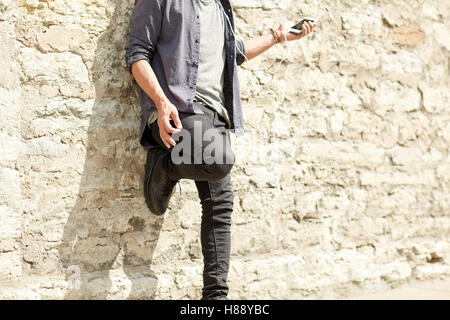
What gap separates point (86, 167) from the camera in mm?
2803

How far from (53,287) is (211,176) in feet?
3.00

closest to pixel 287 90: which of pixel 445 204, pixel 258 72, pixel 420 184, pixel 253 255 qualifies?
pixel 258 72

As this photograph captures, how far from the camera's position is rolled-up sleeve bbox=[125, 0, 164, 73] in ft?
8.68

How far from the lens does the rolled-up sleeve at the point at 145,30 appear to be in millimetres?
2645

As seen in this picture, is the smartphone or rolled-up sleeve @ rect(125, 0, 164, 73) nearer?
rolled-up sleeve @ rect(125, 0, 164, 73)

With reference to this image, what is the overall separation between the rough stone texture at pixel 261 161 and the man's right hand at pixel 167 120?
0.40m

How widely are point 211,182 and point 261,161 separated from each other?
0.67 meters

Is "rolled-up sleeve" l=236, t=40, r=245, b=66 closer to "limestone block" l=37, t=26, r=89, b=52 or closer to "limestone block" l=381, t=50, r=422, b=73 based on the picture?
"limestone block" l=37, t=26, r=89, b=52

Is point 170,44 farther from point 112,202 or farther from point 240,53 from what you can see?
point 112,202

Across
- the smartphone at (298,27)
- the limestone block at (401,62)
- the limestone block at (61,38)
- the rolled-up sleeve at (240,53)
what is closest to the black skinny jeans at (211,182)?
the rolled-up sleeve at (240,53)

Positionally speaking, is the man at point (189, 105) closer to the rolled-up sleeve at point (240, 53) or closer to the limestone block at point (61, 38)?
the rolled-up sleeve at point (240, 53)

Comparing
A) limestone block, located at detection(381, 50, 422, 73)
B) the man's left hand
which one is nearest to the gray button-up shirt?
the man's left hand

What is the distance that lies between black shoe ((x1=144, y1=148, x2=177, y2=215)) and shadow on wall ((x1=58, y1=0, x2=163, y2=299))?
0.22 feet

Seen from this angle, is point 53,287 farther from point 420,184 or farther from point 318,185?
point 420,184
